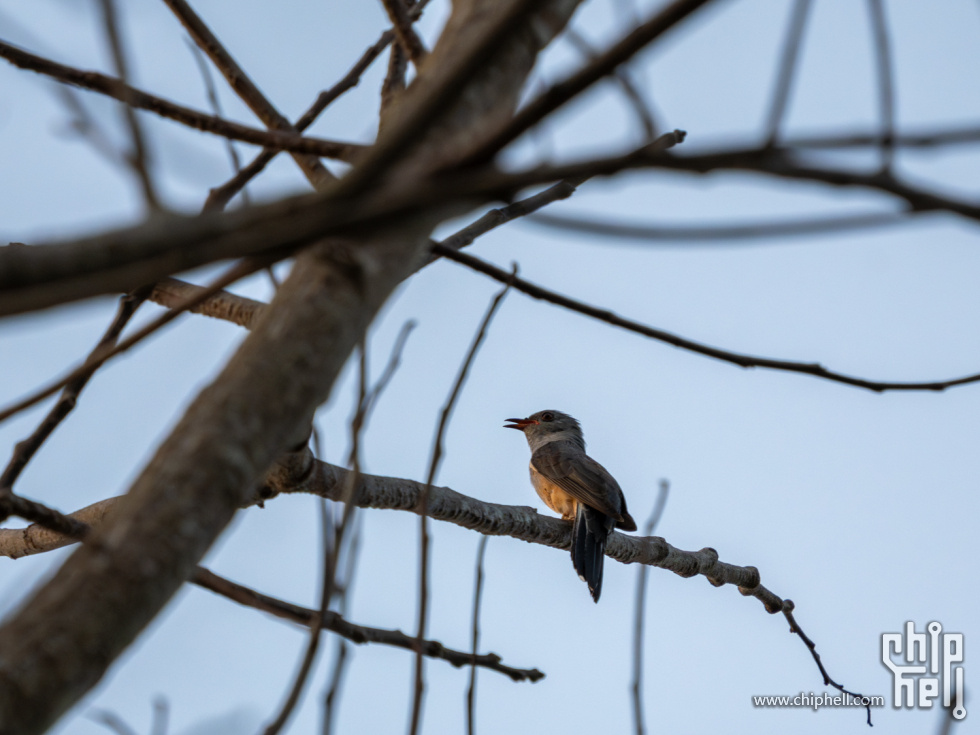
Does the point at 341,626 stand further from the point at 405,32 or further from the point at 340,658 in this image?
the point at 405,32

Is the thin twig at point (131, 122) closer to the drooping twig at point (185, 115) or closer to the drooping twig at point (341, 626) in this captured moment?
the drooping twig at point (185, 115)

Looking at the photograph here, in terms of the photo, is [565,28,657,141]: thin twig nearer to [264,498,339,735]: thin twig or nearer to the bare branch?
[264,498,339,735]: thin twig

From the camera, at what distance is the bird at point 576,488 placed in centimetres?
495

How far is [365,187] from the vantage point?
74cm

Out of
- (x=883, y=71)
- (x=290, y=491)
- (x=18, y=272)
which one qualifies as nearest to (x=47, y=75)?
(x=290, y=491)

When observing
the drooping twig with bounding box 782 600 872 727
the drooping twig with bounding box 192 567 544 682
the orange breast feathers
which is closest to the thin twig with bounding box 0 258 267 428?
the drooping twig with bounding box 192 567 544 682

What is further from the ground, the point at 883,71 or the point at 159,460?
the point at 883,71

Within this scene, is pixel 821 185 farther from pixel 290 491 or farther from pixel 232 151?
pixel 290 491

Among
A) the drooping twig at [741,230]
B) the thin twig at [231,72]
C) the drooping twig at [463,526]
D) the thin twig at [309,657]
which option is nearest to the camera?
the drooping twig at [741,230]

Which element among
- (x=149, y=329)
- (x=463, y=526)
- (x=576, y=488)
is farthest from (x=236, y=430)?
(x=576, y=488)

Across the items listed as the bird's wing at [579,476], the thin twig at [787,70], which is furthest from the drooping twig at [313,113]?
the bird's wing at [579,476]

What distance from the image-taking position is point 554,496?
685cm

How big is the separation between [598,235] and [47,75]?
1741mm

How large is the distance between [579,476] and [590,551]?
4.67ft
